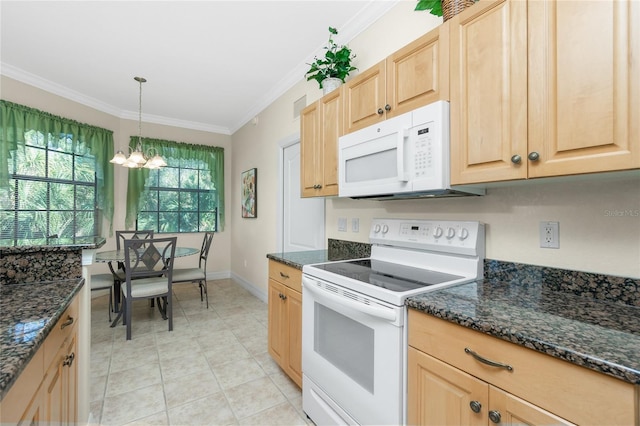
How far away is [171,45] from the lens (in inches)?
106

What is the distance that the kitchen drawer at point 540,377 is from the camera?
27.4 inches

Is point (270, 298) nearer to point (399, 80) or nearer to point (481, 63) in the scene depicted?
point (399, 80)

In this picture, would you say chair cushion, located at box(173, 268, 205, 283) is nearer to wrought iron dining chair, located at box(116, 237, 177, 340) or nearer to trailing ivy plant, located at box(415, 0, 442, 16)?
wrought iron dining chair, located at box(116, 237, 177, 340)

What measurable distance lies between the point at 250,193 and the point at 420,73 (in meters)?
3.34

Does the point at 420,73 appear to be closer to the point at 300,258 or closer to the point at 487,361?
the point at 487,361

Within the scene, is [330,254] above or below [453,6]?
below

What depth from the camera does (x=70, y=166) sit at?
3.76 metres

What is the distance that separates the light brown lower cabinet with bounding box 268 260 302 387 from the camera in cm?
193

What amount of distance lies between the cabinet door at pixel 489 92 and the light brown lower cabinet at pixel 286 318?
3.94 ft

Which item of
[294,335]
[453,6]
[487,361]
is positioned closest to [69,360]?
[294,335]

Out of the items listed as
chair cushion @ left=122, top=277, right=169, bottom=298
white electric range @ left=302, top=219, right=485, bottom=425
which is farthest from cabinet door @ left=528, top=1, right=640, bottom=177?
chair cushion @ left=122, top=277, right=169, bottom=298

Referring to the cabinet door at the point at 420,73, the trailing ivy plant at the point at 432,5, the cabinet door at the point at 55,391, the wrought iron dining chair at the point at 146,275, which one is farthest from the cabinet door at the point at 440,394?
the wrought iron dining chair at the point at 146,275

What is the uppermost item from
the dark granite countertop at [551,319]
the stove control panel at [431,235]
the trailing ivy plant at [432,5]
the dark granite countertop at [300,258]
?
the trailing ivy plant at [432,5]

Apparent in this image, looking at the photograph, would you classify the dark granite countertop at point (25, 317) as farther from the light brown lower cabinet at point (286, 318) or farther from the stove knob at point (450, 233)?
the stove knob at point (450, 233)
